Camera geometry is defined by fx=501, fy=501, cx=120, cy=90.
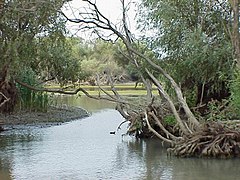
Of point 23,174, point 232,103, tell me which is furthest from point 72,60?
point 23,174

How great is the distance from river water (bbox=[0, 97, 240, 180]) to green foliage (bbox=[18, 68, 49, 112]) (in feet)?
15.8

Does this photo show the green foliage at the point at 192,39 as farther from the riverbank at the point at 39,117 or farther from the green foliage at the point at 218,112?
the riverbank at the point at 39,117

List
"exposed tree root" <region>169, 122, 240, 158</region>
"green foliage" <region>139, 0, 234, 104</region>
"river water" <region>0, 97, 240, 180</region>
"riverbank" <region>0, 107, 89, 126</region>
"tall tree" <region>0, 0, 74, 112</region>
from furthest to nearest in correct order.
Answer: "riverbank" <region>0, 107, 89, 126</region>, "green foliage" <region>139, 0, 234, 104</region>, "tall tree" <region>0, 0, 74, 112</region>, "exposed tree root" <region>169, 122, 240, 158</region>, "river water" <region>0, 97, 240, 180</region>

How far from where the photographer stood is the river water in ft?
32.7

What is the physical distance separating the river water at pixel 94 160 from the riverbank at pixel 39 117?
2.55 metres

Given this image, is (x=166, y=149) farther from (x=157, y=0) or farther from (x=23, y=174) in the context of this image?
(x=157, y=0)

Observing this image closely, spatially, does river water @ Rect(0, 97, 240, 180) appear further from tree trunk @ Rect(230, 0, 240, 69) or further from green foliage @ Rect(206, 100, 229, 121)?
tree trunk @ Rect(230, 0, 240, 69)

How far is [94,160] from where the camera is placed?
A: 38.3 ft

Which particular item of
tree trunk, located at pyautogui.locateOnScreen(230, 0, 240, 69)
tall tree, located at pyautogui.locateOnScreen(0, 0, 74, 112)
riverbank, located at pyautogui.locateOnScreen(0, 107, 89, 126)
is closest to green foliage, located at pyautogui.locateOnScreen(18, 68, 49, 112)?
riverbank, located at pyautogui.locateOnScreen(0, 107, 89, 126)

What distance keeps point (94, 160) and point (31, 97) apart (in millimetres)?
10989

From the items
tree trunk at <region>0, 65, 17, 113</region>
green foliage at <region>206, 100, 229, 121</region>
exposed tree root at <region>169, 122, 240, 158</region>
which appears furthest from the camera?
tree trunk at <region>0, 65, 17, 113</region>

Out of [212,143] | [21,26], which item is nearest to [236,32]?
[212,143]

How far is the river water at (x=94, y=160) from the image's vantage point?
32.7ft

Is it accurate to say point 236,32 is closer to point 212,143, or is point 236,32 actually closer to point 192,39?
point 192,39
